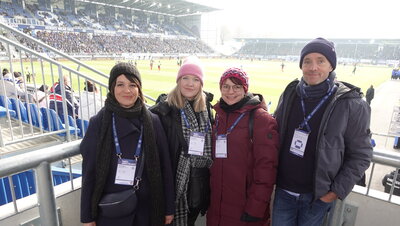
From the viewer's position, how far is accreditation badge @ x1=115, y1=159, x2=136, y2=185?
5.83ft

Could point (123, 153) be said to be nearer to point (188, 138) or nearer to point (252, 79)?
point (188, 138)

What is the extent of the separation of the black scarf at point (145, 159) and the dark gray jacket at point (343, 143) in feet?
3.53

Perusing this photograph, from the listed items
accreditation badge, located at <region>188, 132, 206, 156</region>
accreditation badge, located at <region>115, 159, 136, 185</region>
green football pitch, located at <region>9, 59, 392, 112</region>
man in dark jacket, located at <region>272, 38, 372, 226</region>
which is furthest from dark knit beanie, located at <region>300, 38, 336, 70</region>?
green football pitch, located at <region>9, 59, 392, 112</region>

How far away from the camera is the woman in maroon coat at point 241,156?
1906 millimetres

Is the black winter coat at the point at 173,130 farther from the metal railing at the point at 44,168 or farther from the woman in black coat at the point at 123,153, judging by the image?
the metal railing at the point at 44,168

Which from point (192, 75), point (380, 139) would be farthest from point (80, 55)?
point (192, 75)

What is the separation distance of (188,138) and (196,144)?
0.08 m

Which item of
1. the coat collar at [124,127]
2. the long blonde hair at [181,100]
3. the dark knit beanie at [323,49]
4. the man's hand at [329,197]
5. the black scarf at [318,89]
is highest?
the dark knit beanie at [323,49]

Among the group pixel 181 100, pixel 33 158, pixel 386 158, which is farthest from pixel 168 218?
pixel 386 158

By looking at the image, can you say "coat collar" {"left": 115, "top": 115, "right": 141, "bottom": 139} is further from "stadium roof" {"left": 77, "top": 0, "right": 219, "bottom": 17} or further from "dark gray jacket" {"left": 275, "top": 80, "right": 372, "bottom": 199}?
→ "stadium roof" {"left": 77, "top": 0, "right": 219, "bottom": 17}

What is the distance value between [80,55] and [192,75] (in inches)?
1664

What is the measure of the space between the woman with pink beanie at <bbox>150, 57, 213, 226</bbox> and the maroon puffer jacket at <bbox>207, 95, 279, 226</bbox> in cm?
10

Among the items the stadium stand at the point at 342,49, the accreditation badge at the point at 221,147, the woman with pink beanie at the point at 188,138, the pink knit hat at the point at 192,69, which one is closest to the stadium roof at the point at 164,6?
the stadium stand at the point at 342,49

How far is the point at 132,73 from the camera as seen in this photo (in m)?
1.83
